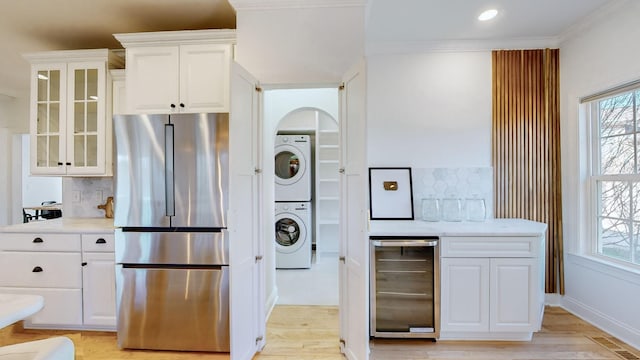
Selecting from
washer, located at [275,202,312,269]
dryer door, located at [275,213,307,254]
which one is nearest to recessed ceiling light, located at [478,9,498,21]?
washer, located at [275,202,312,269]

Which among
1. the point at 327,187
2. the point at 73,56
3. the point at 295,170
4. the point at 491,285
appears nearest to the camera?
the point at 491,285

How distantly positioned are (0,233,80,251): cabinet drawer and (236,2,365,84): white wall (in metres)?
2.09

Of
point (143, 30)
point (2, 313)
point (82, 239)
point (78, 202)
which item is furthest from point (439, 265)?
point (78, 202)

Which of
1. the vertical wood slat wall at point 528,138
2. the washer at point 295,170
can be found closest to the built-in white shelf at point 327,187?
the washer at point 295,170

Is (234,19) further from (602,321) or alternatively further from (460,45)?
(602,321)

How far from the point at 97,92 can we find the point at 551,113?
175 inches

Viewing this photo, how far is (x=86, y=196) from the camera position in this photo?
3.18 meters

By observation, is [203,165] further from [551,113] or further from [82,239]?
[551,113]

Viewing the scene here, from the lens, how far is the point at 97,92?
276cm

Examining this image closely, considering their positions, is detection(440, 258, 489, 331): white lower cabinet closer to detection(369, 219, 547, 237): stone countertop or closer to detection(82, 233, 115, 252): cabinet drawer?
detection(369, 219, 547, 237): stone countertop

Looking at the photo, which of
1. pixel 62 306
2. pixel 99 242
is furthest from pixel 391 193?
pixel 62 306

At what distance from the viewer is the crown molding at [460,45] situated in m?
2.99

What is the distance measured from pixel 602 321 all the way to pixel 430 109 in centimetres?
240

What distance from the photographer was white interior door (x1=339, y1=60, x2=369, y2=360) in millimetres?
1909
